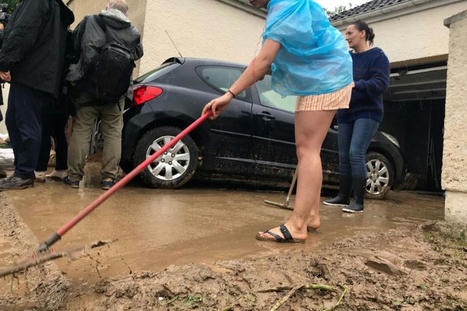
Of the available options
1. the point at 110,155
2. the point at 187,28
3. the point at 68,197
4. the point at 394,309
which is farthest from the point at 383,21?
the point at 394,309

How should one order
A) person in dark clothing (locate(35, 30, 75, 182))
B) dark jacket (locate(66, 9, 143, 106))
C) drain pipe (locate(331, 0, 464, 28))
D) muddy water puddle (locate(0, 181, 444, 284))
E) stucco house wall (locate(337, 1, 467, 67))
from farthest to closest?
drain pipe (locate(331, 0, 464, 28)) → stucco house wall (locate(337, 1, 467, 67)) → person in dark clothing (locate(35, 30, 75, 182)) → dark jacket (locate(66, 9, 143, 106)) → muddy water puddle (locate(0, 181, 444, 284))

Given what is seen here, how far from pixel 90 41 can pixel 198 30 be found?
5259mm

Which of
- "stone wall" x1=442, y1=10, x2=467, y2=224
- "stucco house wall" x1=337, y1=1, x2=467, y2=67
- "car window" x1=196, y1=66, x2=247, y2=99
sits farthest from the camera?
"stucco house wall" x1=337, y1=1, x2=467, y2=67

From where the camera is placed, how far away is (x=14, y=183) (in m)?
3.37

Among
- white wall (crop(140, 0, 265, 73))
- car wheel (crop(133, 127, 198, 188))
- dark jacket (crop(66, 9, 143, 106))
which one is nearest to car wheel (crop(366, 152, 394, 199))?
car wheel (crop(133, 127, 198, 188))

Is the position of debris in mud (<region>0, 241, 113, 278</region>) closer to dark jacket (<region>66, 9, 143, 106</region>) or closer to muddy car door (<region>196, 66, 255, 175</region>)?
dark jacket (<region>66, 9, 143, 106</region>)

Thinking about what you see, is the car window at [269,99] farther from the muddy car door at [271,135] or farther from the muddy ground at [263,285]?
the muddy ground at [263,285]

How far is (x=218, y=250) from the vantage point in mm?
1958

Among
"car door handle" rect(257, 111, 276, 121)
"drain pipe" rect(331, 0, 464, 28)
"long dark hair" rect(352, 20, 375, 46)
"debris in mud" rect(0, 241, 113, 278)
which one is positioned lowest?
"debris in mud" rect(0, 241, 113, 278)

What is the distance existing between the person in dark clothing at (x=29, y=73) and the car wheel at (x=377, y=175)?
385 centimetres

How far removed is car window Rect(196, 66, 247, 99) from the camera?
14.1 feet

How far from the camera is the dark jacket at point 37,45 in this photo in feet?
10.7

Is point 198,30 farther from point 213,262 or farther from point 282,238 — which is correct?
point 213,262

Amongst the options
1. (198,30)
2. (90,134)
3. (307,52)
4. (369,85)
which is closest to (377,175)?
(369,85)
